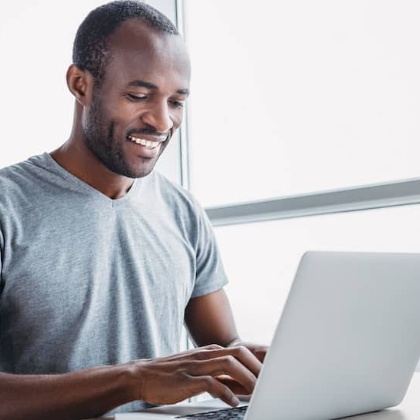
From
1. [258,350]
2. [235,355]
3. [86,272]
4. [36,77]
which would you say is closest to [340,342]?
[235,355]

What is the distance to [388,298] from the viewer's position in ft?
3.36

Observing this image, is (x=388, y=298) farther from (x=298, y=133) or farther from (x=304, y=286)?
(x=298, y=133)

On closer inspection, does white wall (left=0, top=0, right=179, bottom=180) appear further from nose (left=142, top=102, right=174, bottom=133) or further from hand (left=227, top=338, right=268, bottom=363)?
hand (left=227, top=338, right=268, bottom=363)

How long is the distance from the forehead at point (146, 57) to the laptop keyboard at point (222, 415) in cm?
67

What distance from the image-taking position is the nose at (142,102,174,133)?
4.99ft

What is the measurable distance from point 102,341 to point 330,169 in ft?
3.56

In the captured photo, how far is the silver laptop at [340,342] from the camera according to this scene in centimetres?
91

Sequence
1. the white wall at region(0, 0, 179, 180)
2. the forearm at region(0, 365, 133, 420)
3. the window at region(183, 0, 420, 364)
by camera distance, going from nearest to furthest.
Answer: the forearm at region(0, 365, 133, 420)
the window at region(183, 0, 420, 364)
the white wall at region(0, 0, 179, 180)

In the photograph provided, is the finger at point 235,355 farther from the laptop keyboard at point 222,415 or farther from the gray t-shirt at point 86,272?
the gray t-shirt at point 86,272

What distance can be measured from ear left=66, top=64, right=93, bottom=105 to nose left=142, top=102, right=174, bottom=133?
134 mm

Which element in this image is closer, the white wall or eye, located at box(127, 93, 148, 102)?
eye, located at box(127, 93, 148, 102)

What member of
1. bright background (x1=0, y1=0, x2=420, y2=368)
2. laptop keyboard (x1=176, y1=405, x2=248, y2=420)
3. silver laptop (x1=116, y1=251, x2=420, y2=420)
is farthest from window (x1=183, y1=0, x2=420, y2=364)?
laptop keyboard (x1=176, y1=405, x2=248, y2=420)

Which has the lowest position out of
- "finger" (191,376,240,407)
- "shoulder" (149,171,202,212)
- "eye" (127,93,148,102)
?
"finger" (191,376,240,407)

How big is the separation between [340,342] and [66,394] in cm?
41
